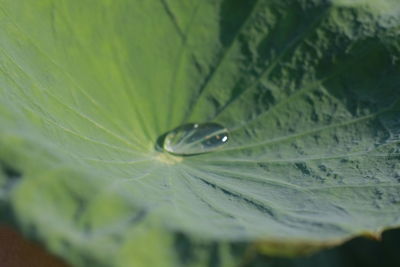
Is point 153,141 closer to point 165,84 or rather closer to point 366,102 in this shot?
point 165,84

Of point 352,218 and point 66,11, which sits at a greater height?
point 66,11

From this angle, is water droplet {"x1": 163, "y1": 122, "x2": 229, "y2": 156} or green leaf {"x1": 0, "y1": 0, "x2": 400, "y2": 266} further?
water droplet {"x1": 163, "y1": 122, "x2": 229, "y2": 156}

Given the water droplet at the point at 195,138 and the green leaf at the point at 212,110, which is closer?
the green leaf at the point at 212,110

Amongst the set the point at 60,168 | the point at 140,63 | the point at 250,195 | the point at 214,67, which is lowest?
the point at 250,195

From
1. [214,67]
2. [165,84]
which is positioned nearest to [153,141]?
[165,84]

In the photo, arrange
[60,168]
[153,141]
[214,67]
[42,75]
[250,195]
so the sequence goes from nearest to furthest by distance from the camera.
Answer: [60,168] → [250,195] → [42,75] → [153,141] → [214,67]

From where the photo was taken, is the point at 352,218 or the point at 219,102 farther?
the point at 219,102
